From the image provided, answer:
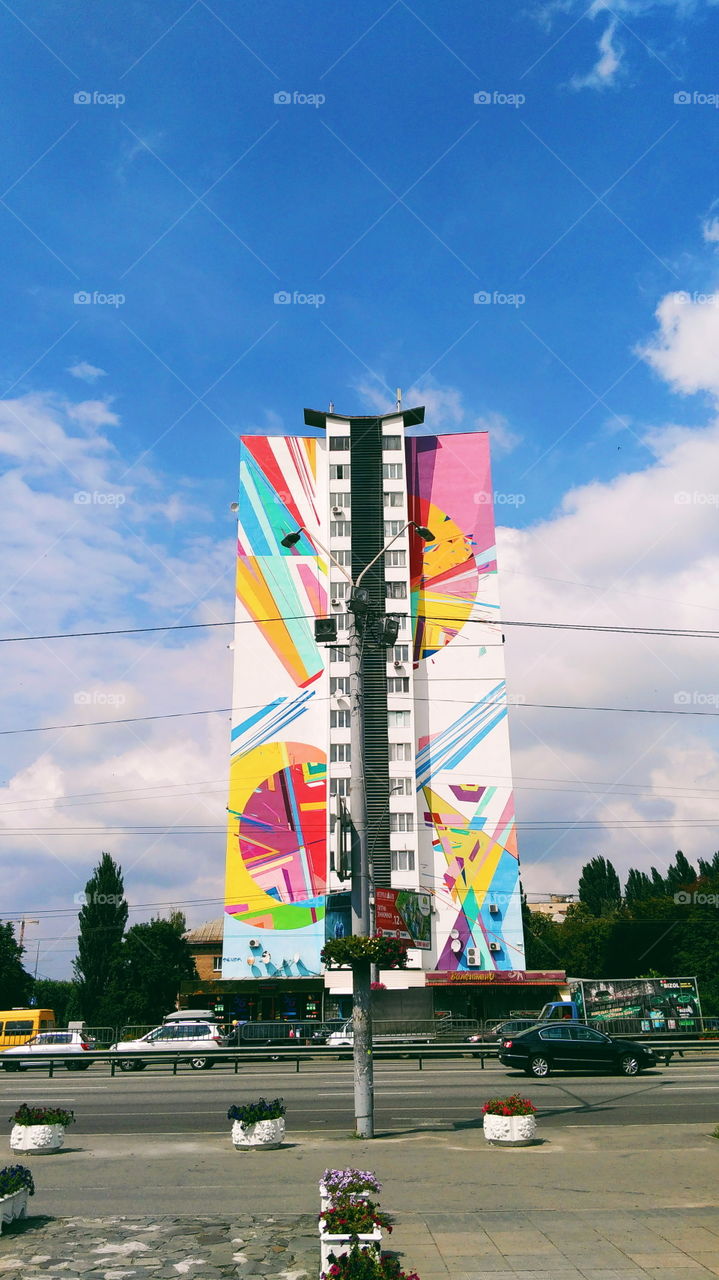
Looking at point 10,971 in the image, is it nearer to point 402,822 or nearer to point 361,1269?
point 402,822

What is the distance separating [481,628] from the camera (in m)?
70.6

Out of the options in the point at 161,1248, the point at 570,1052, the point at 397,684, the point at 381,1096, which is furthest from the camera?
the point at 397,684

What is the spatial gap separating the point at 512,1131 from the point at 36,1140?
840 centimetres

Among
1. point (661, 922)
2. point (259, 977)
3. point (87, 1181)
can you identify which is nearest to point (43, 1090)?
point (87, 1181)

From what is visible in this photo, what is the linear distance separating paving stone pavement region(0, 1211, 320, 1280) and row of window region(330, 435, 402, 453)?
67.5 meters

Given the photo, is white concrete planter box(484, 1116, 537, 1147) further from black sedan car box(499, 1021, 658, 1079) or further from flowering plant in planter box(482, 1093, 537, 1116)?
black sedan car box(499, 1021, 658, 1079)

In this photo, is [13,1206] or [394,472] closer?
[13,1206]

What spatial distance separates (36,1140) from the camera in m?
16.3

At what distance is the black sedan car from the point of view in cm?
2803

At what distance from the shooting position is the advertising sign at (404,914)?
45.6 m

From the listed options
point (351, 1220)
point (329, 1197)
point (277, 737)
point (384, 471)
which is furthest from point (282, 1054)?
point (384, 471)

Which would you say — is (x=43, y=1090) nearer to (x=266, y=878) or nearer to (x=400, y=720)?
(x=266, y=878)

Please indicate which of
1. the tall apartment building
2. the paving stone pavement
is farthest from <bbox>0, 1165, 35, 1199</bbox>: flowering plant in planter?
the tall apartment building

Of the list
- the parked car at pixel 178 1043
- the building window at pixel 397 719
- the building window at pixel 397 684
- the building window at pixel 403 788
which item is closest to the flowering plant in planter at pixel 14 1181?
the parked car at pixel 178 1043
